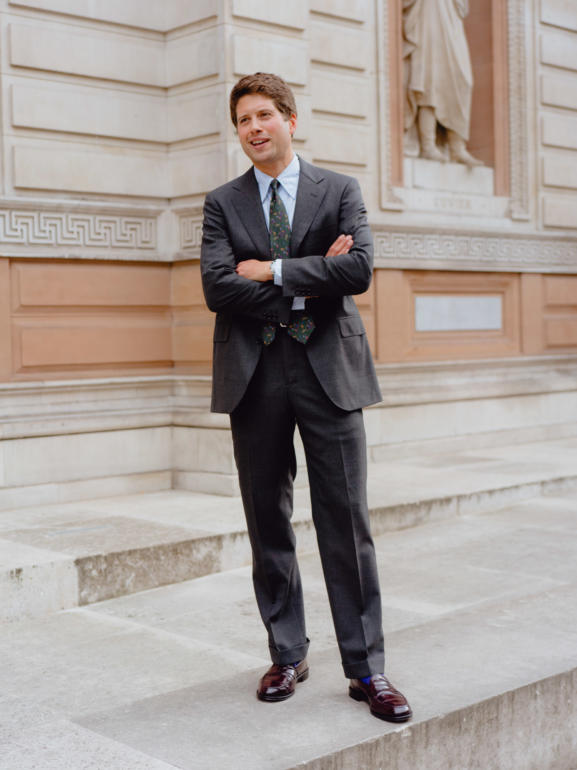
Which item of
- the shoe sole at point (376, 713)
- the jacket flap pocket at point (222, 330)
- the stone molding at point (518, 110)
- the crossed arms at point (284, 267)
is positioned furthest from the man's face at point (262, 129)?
the stone molding at point (518, 110)

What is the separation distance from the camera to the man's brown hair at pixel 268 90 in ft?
11.7

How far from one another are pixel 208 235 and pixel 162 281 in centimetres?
418

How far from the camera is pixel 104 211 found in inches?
294

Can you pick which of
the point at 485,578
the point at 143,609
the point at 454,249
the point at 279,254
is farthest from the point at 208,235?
the point at 454,249

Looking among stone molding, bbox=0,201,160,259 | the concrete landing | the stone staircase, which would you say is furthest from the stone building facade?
the concrete landing

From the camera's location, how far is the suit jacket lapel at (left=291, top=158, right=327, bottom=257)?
3.63 m

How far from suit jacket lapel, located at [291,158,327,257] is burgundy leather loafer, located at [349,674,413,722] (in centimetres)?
146

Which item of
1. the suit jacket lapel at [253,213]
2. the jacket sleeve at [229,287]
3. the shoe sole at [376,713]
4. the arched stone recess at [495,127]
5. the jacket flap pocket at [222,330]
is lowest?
the shoe sole at [376,713]

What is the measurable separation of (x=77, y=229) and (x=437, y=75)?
158 inches

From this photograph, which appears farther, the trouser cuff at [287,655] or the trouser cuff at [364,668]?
the trouser cuff at [287,655]

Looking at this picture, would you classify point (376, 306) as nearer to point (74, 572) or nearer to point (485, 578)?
point (485, 578)

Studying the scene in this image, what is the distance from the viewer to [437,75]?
963 cm

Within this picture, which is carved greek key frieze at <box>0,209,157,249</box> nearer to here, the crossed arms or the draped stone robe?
the draped stone robe

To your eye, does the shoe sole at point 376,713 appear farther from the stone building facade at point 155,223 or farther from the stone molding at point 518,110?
the stone molding at point 518,110
